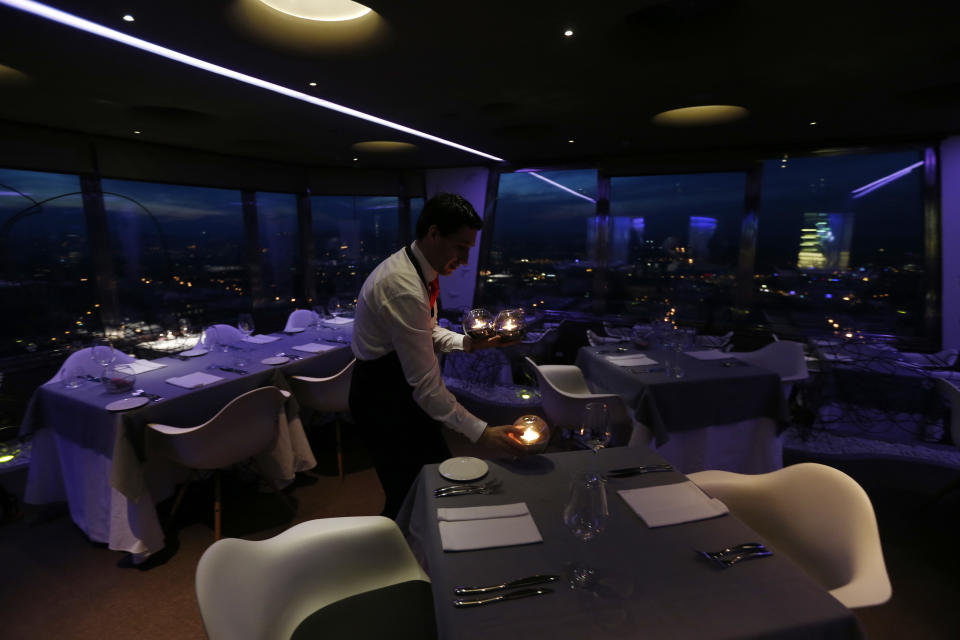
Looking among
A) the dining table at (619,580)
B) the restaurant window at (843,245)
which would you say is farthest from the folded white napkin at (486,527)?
the restaurant window at (843,245)

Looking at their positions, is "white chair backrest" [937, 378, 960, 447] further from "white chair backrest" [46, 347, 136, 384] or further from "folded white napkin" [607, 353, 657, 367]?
"white chair backrest" [46, 347, 136, 384]

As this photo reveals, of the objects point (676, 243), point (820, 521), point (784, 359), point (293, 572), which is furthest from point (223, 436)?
point (676, 243)

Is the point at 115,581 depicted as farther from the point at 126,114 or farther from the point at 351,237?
the point at 351,237

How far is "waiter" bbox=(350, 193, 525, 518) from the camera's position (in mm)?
1623

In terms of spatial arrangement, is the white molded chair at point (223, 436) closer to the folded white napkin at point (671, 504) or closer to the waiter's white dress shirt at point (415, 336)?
the waiter's white dress shirt at point (415, 336)

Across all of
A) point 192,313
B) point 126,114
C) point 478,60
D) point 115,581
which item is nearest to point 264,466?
point 115,581

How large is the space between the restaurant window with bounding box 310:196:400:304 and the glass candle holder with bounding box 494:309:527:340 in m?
5.82

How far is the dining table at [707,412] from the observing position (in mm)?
2891

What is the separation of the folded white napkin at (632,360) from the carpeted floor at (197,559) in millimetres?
1625

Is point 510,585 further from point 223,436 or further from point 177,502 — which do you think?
point 177,502

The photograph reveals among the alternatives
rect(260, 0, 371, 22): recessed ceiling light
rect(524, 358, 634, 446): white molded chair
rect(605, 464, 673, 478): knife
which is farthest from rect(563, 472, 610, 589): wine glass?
rect(260, 0, 371, 22): recessed ceiling light

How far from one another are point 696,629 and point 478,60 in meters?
3.05

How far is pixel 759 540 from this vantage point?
123 centimetres

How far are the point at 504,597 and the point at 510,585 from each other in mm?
39
